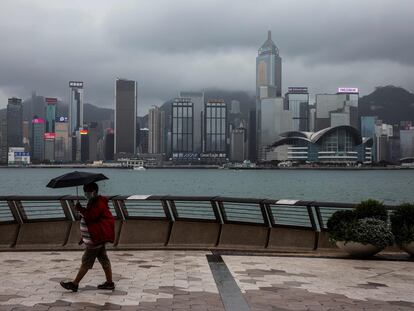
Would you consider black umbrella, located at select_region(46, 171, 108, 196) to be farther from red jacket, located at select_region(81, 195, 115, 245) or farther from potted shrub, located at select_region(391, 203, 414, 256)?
potted shrub, located at select_region(391, 203, 414, 256)

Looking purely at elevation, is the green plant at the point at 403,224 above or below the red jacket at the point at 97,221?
below

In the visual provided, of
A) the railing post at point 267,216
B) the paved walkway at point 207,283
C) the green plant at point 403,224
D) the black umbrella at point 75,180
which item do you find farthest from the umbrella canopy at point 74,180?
the green plant at point 403,224

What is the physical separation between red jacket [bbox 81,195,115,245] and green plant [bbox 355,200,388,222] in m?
5.90

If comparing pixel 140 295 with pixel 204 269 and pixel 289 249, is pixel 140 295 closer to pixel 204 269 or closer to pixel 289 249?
pixel 204 269

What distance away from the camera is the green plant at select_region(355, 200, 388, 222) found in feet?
40.0

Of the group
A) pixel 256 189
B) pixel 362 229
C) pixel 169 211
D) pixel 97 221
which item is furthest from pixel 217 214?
pixel 256 189

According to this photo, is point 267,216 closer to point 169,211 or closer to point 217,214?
point 217,214

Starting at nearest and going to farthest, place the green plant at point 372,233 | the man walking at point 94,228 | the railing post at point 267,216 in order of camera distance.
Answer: the man walking at point 94,228 → the green plant at point 372,233 → the railing post at point 267,216

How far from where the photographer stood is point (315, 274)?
33.4ft

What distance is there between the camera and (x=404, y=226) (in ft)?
38.8

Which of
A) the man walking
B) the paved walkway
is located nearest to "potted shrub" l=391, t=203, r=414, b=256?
the paved walkway

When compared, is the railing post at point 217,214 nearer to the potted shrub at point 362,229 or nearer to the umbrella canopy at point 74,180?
the potted shrub at point 362,229

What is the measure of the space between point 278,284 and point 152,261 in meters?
3.10

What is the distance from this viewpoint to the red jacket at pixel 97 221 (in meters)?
8.44
